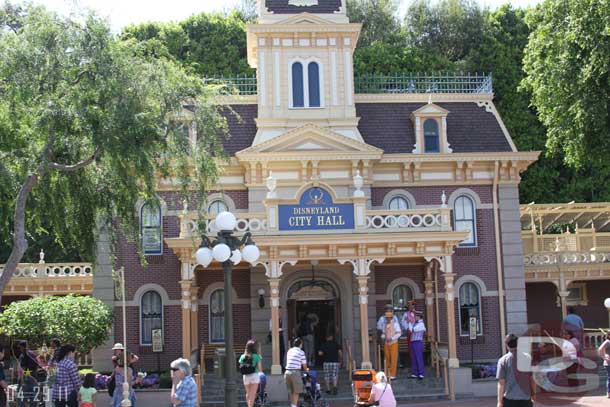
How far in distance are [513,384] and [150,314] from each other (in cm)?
1749

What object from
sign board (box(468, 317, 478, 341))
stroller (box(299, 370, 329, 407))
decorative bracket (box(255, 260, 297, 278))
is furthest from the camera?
sign board (box(468, 317, 478, 341))

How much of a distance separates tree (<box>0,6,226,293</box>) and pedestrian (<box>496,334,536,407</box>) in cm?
956

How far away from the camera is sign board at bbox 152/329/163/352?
28500 mm

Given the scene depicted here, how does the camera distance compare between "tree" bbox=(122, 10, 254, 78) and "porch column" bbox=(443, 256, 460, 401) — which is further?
"tree" bbox=(122, 10, 254, 78)

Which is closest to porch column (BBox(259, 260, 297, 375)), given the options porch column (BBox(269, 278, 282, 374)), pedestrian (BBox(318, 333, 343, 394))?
porch column (BBox(269, 278, 282, 374))

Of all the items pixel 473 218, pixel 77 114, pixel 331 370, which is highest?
pixel 77 114

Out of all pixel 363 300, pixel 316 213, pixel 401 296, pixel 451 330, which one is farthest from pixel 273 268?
pixel 401 296

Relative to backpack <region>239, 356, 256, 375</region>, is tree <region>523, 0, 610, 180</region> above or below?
above

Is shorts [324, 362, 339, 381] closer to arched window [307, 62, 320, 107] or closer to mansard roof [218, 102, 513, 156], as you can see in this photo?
mansard roof [218, 102, 513, 156]

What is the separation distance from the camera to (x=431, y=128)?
101 ft

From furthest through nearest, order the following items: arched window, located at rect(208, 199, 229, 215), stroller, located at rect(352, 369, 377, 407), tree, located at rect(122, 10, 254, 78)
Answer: tree, located at rect(122, 10, 254, 78) → arched window, located at rect(208, 199, 229, 215) → stroller, located at rect(352, 369, 377, 407)

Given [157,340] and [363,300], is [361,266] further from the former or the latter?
[157,340]

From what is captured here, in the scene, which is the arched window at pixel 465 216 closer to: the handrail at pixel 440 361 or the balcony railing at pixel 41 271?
the handrail at pixel 440 361

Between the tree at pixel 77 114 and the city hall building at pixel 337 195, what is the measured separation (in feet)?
22.4
